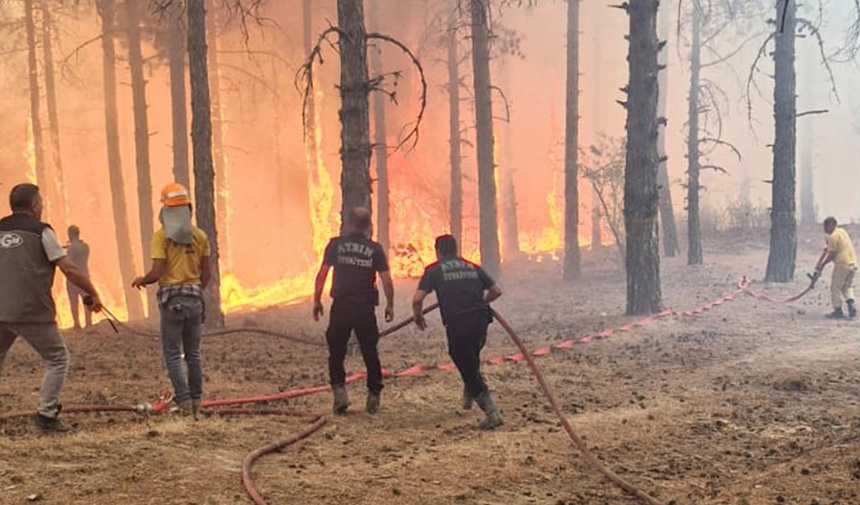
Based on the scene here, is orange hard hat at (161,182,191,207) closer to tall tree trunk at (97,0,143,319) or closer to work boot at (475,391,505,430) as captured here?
work boot at (475,391,505,430)

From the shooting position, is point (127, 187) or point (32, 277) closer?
point (32, 277)

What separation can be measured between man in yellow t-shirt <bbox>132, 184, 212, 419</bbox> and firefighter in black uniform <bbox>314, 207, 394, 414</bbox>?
1.07 m

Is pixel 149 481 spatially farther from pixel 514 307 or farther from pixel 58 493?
pixel 514 307

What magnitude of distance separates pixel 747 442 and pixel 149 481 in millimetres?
4619

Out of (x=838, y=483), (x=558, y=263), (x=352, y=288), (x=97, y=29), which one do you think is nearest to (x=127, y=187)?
(x=97, y=29)

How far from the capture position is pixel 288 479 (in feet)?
15.6

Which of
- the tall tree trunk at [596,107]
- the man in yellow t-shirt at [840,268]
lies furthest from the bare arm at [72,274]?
the tall tree trunk at [596,107]

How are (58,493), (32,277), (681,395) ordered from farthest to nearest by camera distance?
(681,395) < (32,277) < (58,493)

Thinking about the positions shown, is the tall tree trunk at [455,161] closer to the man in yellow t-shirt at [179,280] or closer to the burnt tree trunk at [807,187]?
the burnt tree trunk at [807,187]

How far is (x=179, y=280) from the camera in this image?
6.09 m

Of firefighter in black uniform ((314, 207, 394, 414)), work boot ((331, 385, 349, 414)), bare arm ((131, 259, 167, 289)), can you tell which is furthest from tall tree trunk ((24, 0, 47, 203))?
work boot ((331, 385, 349, 414))

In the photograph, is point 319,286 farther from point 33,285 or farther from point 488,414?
point 33,285

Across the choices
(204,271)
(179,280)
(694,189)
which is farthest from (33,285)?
(694,189)

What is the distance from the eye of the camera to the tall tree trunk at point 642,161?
1264 centimetres
